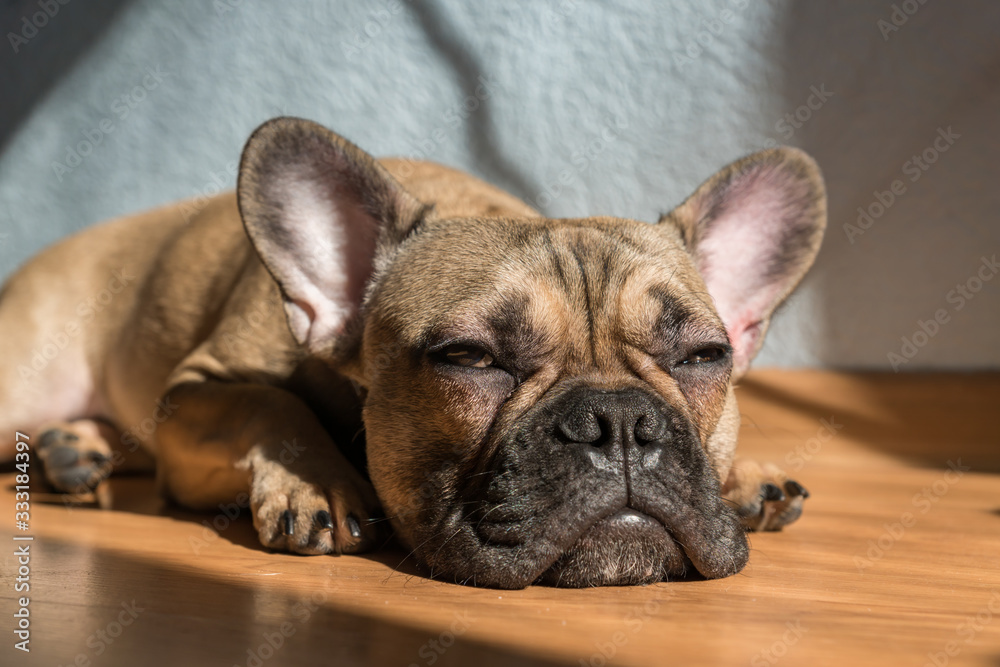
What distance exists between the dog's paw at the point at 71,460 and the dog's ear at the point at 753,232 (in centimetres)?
220

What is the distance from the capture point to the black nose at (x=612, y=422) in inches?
71.9

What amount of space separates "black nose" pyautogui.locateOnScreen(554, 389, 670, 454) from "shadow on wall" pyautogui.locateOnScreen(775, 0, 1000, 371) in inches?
111

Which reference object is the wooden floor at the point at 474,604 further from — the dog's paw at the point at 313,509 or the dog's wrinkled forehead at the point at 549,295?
the dog's wrinkled forehead at the point at 549,295

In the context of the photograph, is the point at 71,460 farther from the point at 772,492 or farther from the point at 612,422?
the point at 772,492

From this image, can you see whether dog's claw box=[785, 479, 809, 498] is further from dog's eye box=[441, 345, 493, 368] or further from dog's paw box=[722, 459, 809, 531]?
dog's eye box=[441, 345, 493, 368]

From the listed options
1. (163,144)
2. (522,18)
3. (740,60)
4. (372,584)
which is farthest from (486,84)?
(372,584)

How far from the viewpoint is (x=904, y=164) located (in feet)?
13.6

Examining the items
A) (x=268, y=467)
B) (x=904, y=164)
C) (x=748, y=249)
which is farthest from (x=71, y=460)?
(x=904, y=164)

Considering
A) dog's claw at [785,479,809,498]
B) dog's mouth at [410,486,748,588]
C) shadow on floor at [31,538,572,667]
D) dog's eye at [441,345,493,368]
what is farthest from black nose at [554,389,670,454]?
dog's claw at [785,479,809,498]

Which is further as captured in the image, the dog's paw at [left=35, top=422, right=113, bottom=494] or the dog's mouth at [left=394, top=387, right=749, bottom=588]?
the dog's paw at [left=35, top=422, right=113, bottom=494]

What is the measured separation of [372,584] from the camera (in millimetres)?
1876

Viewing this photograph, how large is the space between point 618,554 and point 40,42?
14.7ft

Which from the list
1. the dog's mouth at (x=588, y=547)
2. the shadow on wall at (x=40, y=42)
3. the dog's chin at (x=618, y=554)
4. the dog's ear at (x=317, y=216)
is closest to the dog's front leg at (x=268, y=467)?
the dog's ear at (x=317, y=216)

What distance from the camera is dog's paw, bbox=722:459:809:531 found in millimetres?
2531
